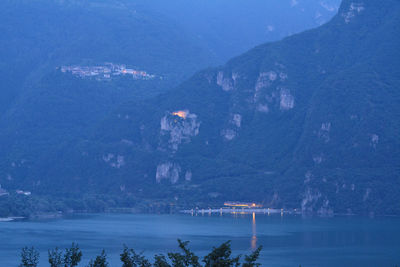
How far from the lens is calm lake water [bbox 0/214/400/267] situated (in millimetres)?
128875

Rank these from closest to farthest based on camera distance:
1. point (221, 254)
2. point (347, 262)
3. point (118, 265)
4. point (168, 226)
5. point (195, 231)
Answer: point (221, 254) < point (118, 265) < point (347, 262) < point (195, 231) < point (168, 226)

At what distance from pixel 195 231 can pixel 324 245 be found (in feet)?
92.6

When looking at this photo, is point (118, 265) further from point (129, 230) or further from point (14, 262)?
point (129, 230)

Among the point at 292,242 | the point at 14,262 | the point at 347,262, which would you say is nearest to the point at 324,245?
the point at 292,242

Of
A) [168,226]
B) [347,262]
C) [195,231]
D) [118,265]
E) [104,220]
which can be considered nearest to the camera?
[118,265]

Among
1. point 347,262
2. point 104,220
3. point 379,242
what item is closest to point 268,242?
point 379,242

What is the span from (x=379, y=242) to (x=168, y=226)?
1746 inches

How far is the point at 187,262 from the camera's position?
218ft

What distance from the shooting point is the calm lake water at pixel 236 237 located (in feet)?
423

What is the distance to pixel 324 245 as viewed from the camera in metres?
Answer: 144

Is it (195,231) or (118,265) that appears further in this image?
(195,231)

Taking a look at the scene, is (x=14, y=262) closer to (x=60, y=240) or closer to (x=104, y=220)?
(x=60, y=240)

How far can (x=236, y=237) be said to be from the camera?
154375 millimetres

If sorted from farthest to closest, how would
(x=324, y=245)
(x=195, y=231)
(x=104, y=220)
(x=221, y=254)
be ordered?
(x=104, y=220) → (x=195, y=231) → (x=324, y=245) → (x=221, y=254)
